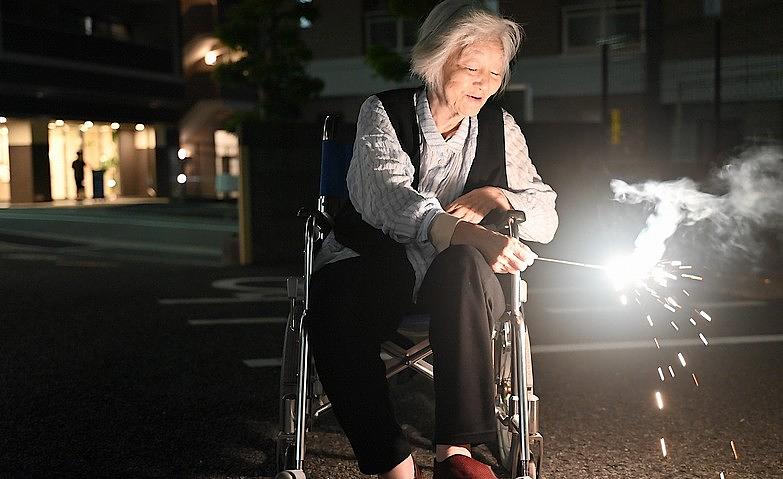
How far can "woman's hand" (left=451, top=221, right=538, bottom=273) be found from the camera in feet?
8.77

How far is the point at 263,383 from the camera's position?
4641 mm

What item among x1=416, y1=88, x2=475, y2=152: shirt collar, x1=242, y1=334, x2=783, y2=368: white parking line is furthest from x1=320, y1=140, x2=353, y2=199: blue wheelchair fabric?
x1=242, y1=334, x2=783, y2=368: white parking line

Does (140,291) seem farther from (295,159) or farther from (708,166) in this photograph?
(708,166)

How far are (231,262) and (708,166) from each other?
5.15m

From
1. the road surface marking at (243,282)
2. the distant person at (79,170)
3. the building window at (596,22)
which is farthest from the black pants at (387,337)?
the distant person at (79,170)

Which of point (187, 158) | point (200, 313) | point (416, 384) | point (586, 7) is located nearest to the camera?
point (416, 384)

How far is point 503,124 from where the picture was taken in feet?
10.7

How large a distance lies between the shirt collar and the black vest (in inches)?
0.9

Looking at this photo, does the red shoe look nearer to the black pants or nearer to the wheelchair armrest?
the black pants

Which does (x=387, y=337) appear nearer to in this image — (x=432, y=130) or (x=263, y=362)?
(x=432, y=130)

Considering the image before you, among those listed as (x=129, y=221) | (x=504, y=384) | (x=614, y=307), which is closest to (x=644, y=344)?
(x=614, y=307)

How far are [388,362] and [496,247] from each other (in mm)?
703

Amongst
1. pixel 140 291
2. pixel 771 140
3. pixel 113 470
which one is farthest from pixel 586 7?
pixel 113 470

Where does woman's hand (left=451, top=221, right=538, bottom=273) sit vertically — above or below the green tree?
below
